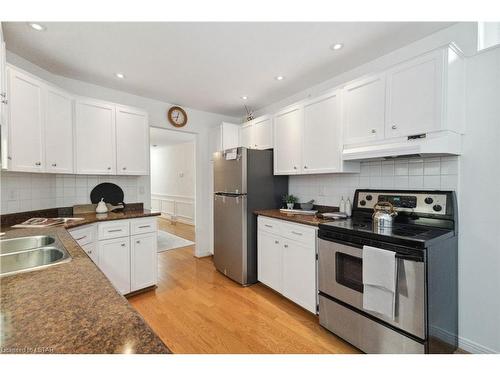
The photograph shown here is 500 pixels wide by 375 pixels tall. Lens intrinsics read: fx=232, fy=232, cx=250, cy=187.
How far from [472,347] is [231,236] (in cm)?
240

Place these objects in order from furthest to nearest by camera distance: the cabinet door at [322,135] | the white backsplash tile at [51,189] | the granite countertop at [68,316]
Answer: the cabinet door at [322,135]
the white backsplash tile at [51,189]
the granite countertop at [68,316]

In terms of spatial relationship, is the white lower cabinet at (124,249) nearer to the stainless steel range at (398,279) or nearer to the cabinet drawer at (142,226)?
the cabinet drawer at (142,226)

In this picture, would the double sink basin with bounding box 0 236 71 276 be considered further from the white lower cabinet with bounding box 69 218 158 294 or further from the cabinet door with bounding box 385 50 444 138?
the cabinet door with bounding box 385 50 444 138

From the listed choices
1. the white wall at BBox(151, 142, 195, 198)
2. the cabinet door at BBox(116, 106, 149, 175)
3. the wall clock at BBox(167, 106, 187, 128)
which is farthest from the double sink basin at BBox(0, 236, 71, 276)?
Result: the white wall at BBox(151, 142, 195, 198)

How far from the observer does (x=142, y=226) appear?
274 centimetres

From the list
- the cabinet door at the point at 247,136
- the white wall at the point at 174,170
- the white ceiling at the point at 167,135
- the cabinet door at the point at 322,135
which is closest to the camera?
the cabinet door at the point at 322,135

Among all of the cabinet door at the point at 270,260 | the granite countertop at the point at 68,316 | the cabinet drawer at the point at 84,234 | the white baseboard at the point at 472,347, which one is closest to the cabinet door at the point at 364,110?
the cabinet door at the point at 270,260

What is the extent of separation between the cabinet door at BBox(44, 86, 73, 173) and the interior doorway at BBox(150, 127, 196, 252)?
288 cm

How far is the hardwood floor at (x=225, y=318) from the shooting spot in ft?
6.08

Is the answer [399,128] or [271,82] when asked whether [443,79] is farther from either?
[271,82]

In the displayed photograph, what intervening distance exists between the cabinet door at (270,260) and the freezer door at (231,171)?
66 cm

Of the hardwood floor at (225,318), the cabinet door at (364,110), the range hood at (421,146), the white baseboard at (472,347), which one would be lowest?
the hardwood floor at (225,318)

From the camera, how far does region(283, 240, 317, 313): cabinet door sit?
2201 millimetres

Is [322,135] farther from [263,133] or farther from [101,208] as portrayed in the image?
[101,208]
